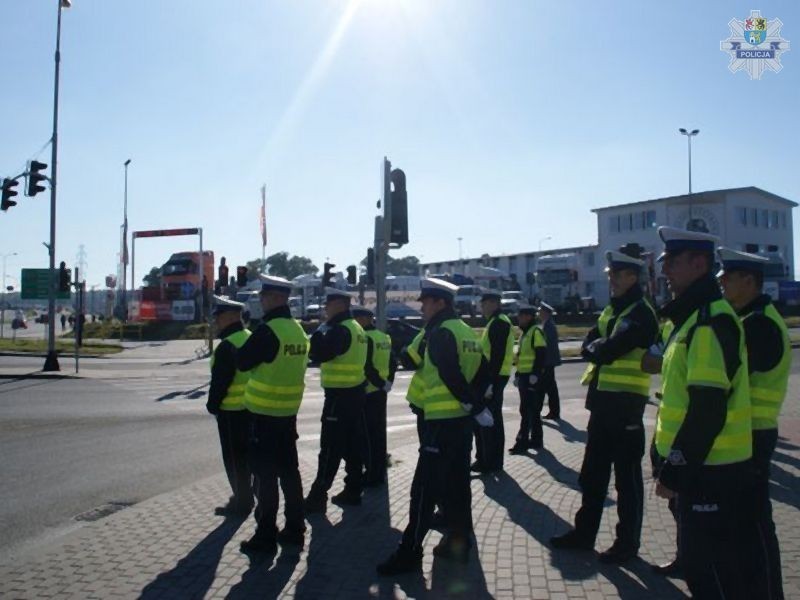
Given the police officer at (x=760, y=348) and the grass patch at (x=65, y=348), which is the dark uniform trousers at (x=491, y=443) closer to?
the police officer at (x=760, y=348)

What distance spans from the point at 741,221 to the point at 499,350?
62307mm

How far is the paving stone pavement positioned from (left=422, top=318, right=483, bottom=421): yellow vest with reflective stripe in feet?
3.44

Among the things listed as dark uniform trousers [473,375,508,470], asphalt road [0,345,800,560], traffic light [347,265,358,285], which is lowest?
asphalt road [0,345,800,560]

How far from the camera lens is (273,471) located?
556 cm

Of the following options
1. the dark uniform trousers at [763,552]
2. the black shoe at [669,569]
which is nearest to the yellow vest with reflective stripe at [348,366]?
the black shoe at [669,569]

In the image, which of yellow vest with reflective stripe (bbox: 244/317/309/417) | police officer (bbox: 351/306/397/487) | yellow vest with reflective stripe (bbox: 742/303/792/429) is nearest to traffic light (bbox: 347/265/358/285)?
police officer (bbox: 351/306/397/487)

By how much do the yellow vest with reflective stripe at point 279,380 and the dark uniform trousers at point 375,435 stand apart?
2.02 metres

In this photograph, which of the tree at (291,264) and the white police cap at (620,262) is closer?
the white police cap at (620,262)

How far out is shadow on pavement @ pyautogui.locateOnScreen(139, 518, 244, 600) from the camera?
471cm

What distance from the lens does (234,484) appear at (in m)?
6.50

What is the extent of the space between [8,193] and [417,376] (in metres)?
22.0

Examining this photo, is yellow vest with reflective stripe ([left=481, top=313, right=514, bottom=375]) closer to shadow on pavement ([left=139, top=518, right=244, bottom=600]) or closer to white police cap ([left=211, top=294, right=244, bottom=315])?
white police cap ([left=211, top=294, right=244, bottom=315])

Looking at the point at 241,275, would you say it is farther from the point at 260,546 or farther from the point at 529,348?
the point at 260,546

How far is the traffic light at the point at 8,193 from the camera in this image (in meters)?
23.4
